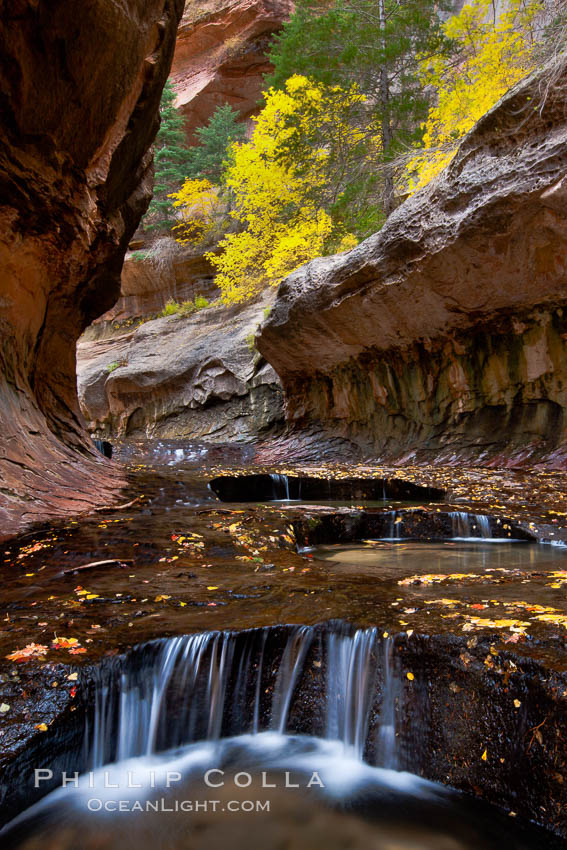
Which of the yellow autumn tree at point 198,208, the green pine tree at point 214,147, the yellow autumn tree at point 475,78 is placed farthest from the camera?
the green pine tree at point 214,147

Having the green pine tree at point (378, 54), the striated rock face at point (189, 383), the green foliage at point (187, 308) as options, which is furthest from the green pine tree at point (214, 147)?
the green pine tree at point (378, 54)

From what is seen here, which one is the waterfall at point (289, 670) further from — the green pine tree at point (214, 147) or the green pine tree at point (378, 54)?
the green pine tree at point (214, 147)

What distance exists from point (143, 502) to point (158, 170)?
2625cm

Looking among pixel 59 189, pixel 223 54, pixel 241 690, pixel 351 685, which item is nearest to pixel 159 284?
pixel 223 54

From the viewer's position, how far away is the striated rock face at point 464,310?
8984 mm

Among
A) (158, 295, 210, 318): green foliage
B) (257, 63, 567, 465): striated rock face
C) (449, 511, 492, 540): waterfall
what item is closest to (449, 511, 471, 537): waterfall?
(449, 511, 492, 540): waterfall

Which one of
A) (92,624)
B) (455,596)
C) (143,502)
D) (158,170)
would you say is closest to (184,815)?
(92,624)

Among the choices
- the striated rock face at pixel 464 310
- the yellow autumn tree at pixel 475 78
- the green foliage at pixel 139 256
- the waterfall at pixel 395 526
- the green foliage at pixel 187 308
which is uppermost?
the green foliage at pixel 139 256

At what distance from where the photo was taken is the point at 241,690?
3191 mm

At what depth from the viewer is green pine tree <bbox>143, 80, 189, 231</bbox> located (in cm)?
2836

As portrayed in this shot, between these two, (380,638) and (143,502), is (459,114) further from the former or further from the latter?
(380,638)

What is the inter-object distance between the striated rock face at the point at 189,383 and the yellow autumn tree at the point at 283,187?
7.61 feet

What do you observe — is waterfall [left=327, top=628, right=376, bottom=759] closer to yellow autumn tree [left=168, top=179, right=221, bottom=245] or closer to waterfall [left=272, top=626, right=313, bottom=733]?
waterfall [left=272, top=626, right=313, bottom=733]

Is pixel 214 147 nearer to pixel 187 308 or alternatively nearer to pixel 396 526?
pixel 187 308
